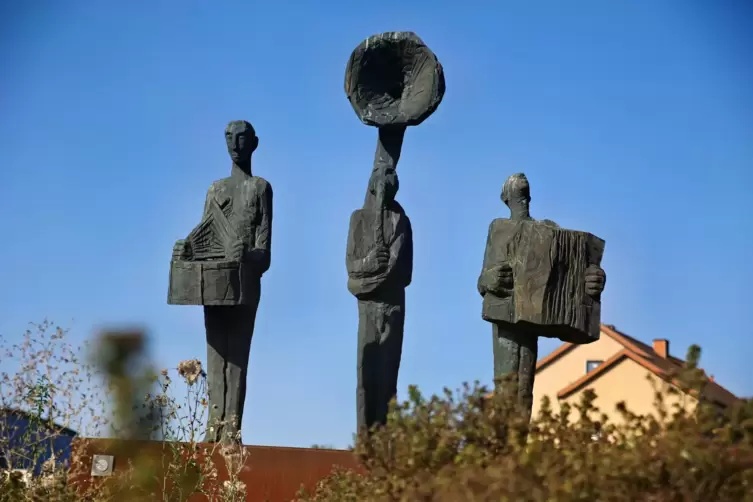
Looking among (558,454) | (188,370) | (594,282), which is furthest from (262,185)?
(558,454)

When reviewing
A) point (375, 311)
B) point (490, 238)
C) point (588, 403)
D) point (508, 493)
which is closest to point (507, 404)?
point (588, 403)

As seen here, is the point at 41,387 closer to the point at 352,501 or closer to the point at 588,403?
the point at 352,501

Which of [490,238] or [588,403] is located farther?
[490,238]

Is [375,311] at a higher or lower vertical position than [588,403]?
higher

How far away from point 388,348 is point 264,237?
4.67 feet

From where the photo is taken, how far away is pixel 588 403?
5895 mm

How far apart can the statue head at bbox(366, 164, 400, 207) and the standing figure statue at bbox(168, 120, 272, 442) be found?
0.89m

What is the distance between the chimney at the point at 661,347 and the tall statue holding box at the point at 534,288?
2572cm

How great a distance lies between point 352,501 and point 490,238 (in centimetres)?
306

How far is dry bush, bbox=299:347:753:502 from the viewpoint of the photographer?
5117 millimetres

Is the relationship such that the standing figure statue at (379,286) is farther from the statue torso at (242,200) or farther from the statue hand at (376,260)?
the statue torso at (242,200)

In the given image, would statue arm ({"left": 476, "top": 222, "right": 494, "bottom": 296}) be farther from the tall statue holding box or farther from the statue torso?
the statue torso

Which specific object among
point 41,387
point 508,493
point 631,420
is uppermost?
point 41,387

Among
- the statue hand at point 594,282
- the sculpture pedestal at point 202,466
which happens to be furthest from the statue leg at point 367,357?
the statue hand at point 594,282
